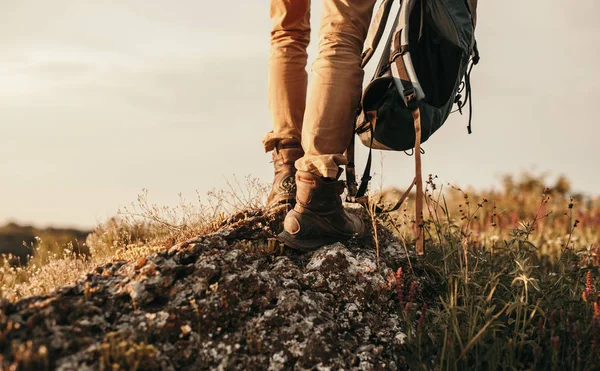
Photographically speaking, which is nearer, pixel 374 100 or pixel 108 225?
pixel 374 100

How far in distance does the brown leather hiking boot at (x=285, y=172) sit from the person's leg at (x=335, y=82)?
68cm

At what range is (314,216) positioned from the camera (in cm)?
362

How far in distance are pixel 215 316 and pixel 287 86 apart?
205 cm

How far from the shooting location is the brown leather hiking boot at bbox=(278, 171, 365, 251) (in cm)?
361

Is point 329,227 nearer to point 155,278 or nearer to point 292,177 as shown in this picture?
point 292,177

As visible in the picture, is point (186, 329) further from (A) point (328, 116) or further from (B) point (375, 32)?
(B) point (375, 32)

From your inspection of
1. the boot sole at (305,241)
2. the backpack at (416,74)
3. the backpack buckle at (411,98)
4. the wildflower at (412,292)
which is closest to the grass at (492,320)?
the wildflower at (412,292)

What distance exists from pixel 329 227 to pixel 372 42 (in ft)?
4.02

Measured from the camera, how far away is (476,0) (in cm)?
384

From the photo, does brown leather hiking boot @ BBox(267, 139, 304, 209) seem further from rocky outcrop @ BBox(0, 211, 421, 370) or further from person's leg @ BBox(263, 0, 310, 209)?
rocky outcrop @ BBox(0, 211, 421, 370)

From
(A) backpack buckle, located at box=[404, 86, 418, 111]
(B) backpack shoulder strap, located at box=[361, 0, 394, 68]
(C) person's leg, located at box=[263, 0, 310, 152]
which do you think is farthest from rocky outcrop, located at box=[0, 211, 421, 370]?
(B) backpack shoulder strap, located at box=[361, 0, 394, 68]

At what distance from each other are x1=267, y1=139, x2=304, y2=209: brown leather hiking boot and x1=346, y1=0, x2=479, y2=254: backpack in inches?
29.5

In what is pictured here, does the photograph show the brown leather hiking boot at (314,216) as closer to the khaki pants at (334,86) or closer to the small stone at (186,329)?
the khaki pants at (334,86)

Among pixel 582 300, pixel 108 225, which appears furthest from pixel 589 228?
pixel 108 225
